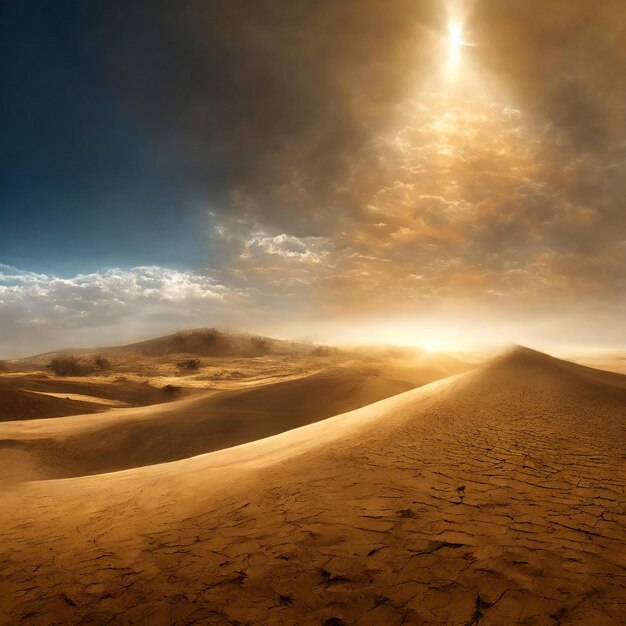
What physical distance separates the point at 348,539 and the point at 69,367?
42.1m

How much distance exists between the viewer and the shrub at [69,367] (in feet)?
117

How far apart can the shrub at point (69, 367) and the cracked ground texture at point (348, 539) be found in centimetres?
3617

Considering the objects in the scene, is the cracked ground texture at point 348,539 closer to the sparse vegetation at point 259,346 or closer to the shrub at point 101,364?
the shrub at point 101,364

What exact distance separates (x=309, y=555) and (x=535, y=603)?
1638 mm

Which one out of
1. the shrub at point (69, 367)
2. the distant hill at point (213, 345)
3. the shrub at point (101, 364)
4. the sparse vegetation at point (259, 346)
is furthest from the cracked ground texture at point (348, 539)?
the sparse vegetation at point (259, 346)

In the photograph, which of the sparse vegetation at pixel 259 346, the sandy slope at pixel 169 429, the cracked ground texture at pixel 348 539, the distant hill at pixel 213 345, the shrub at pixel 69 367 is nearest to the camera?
the cracked ground texture at pixel 348 539

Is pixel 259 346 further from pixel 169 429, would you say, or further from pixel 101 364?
pixel 169 429

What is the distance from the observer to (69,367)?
3622 cm

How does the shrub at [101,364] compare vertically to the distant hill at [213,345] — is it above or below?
below

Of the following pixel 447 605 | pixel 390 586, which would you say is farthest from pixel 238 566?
pixel 447 605

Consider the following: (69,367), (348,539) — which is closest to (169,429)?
(348,539)

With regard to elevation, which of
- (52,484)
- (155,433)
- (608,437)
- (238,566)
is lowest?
(155,433)

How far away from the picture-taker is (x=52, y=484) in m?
6.70

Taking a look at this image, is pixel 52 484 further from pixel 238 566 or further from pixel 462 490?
pixel 462 490
